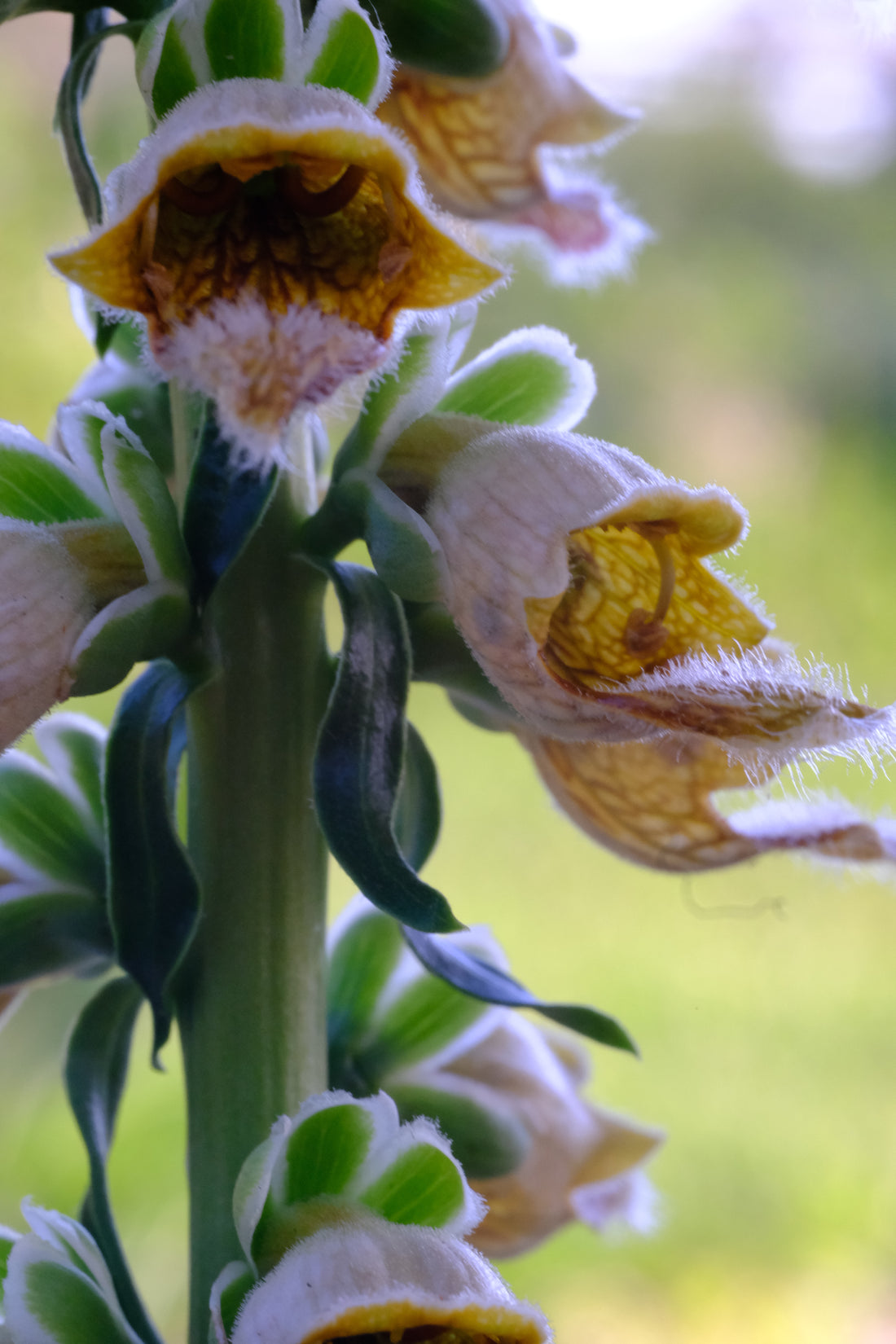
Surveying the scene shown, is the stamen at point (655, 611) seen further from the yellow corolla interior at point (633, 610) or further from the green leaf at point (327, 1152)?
the green leaf at point (327, 1152)

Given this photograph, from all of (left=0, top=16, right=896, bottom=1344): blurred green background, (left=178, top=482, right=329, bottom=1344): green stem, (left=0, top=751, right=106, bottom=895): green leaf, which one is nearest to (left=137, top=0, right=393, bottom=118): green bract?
(left=178, top=482, right=329, bottom=1344): green stem

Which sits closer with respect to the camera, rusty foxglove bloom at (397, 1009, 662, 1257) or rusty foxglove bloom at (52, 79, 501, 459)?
rusty foxglove bloom at (52, 79, 501, 459)

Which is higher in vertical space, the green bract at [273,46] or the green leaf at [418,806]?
the green bract at [273,46]

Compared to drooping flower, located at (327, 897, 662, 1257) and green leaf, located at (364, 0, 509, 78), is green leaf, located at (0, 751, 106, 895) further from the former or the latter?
green leaf, located at (364, 0, 509, 78)

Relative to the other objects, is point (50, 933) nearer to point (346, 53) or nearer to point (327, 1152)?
point (327, 1152)

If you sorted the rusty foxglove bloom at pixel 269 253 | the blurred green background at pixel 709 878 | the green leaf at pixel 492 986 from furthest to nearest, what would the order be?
the blurred green background at pixel 709 878
the green leaf at pixel 492 986
the rusty foxglove bloom at pixel 269 253

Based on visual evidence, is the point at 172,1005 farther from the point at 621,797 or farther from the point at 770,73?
the point at 770,73

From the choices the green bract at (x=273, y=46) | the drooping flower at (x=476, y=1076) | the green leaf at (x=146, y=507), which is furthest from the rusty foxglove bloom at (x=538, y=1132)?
the green bract at (x=273, y=46)

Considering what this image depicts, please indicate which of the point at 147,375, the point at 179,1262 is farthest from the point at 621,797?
the point at 179,1262
